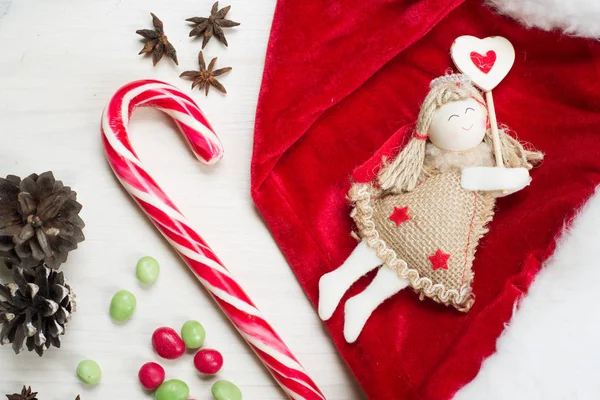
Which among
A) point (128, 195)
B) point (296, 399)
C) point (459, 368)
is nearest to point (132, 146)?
point (128, 195)

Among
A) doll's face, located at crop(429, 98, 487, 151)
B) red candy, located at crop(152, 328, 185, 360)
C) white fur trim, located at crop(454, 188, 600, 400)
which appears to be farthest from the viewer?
red candy, located at crop(152, 328, 185, 360)

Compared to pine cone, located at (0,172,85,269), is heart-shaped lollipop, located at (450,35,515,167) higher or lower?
higher

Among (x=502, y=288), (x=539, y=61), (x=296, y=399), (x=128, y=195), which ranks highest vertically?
(x=539, y=61)

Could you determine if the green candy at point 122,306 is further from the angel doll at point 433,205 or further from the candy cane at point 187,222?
the angel doll at point 433,205

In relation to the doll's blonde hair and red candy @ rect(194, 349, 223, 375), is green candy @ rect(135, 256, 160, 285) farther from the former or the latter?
the doll's blonde hair

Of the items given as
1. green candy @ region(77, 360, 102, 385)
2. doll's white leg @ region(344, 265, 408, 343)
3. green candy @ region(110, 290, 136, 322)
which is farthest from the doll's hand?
green candy @ region(77, 360, 102, 385)

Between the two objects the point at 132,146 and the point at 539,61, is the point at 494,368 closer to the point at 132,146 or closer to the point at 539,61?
the point at 539,61

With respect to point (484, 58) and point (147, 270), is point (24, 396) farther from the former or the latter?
point (484, 58)
